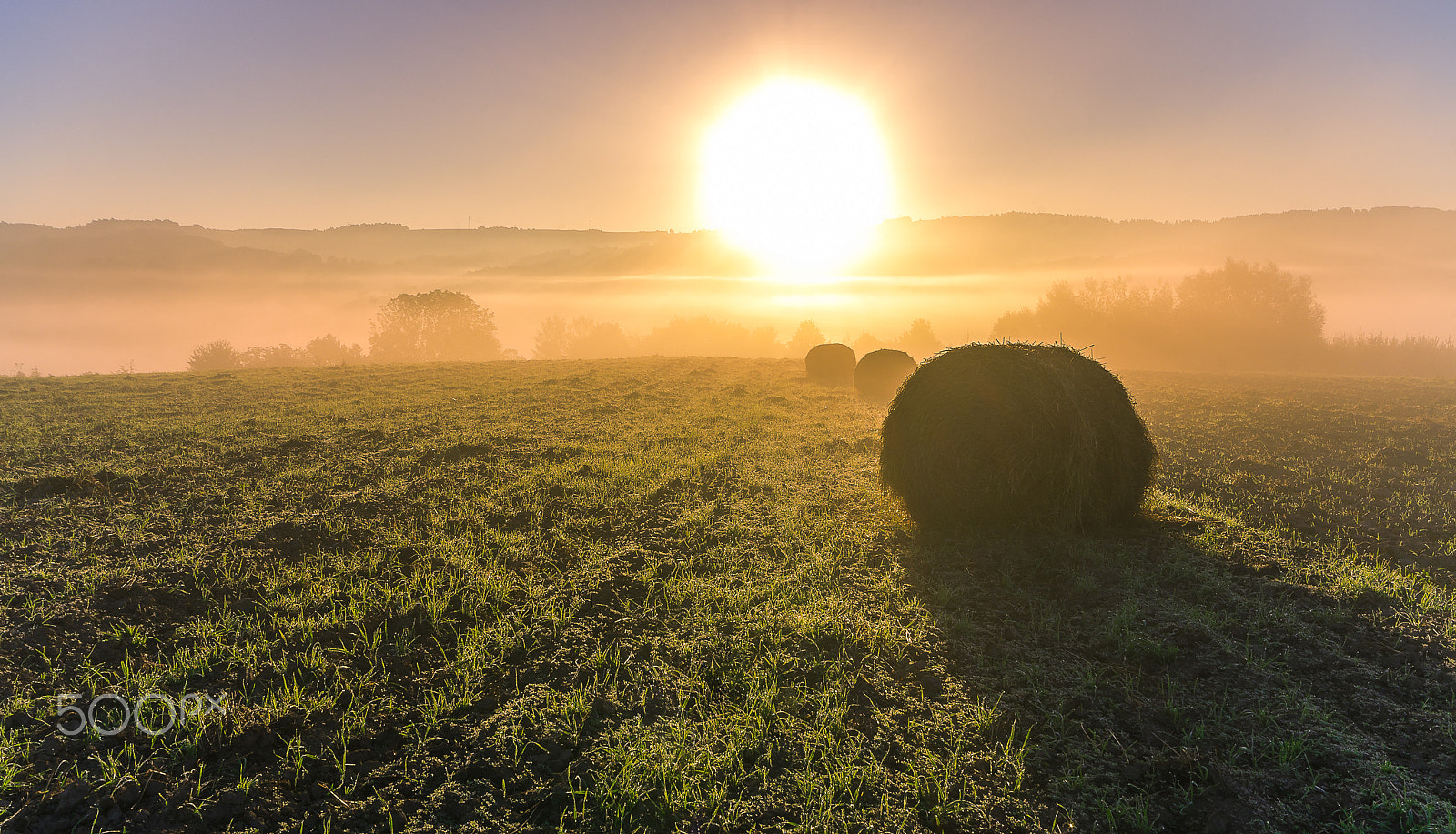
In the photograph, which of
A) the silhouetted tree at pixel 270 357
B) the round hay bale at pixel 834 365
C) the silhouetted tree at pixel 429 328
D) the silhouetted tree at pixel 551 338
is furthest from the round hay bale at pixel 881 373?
the silhouetted tree at pixel 551 338

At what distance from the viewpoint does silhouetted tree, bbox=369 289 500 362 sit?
85.4 m

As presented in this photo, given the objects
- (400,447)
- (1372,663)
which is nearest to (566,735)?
(1372,663)

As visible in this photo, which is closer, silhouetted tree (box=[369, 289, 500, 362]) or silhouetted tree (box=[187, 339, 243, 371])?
silhouetted tree (box=[187, 339, 243, 371])

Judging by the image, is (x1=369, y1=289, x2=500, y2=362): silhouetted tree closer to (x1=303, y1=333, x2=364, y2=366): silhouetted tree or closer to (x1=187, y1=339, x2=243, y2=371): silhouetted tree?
(x1=303, y1=333, x2=364, y2=366): silhouetted tree

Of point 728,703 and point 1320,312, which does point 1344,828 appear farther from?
point 1320,312

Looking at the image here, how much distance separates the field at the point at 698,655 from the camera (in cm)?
351

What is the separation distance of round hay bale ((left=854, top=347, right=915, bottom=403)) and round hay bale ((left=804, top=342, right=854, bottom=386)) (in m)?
2.77

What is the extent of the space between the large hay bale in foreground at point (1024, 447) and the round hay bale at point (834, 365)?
17.2 m

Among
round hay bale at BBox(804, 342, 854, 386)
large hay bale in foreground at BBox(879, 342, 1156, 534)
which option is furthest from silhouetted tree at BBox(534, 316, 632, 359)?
large hay bale in foreground at BBox(879, 342, 1156, 534)

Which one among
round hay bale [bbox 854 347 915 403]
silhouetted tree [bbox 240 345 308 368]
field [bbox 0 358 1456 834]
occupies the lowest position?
silhouetted tree [bbox 240 345 308 368]

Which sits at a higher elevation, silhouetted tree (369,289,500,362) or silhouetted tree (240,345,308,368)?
silhouetted tree (369,289,500,362)

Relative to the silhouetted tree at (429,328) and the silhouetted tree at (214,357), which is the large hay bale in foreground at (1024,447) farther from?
the silhouetted tree at (214,357)

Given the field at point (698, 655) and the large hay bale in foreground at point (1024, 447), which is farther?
the large hay bale in foreground at point (1024, 447)

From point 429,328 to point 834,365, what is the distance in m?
77.7
